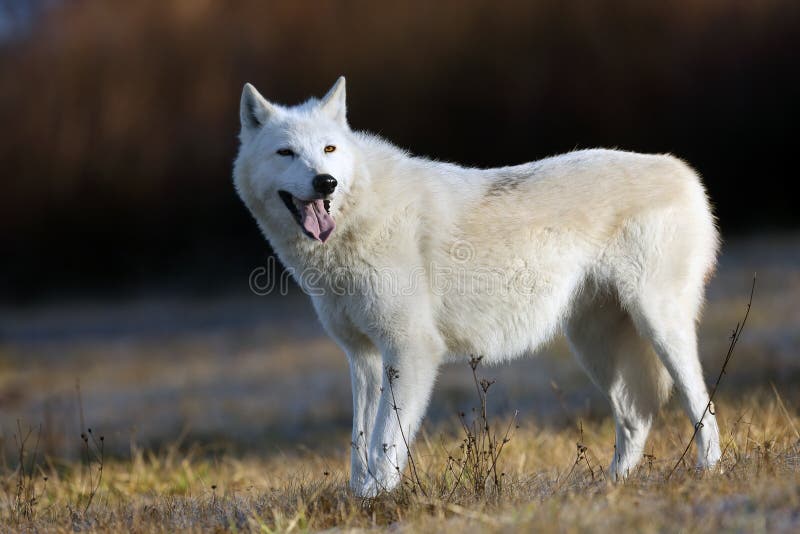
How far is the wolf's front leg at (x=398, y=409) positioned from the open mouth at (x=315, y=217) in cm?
65

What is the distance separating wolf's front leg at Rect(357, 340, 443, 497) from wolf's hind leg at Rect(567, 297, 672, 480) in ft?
3.62

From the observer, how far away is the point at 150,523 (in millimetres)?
3410

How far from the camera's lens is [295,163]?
376 centimetres

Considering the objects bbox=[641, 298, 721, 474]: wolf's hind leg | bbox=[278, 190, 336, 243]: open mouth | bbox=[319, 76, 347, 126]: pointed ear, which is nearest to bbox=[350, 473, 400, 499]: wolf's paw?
bbox=[278, 190, 336, 243]: open mouth

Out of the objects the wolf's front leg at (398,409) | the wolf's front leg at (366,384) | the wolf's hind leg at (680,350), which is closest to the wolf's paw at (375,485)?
the wolf's front leg at (398,409)

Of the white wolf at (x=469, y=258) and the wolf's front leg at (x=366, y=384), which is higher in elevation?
the white wolf at (x=469, y=258)

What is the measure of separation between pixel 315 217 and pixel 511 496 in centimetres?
152

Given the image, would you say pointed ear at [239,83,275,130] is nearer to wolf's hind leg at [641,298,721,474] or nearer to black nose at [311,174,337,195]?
black nose at [311,174,337,195]

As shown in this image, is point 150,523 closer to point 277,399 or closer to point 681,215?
point 681,215

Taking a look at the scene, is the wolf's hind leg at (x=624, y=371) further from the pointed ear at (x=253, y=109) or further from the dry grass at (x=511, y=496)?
the pointed ear at (x=253, y=109)

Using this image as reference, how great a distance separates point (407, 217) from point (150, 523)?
1.81 metres

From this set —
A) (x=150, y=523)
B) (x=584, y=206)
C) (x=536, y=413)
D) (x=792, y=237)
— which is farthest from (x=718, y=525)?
(x=792, y=237)

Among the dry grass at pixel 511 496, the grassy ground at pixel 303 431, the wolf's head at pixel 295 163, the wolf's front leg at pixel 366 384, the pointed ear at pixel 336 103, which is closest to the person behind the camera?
the dry grass at pixel 511 496

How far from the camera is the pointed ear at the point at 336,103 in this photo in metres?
4.13
